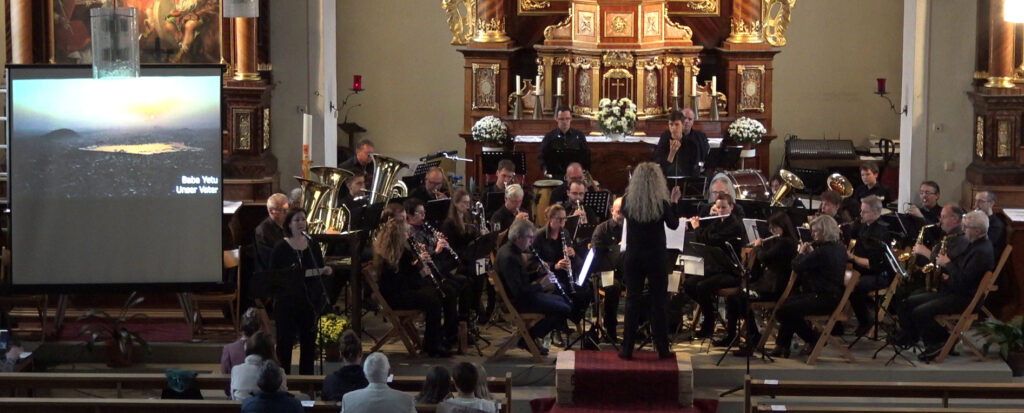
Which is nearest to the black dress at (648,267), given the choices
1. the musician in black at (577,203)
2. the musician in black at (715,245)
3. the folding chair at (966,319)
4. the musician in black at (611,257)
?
the musician in black at (611,257)

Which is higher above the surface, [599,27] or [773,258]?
[599,27]

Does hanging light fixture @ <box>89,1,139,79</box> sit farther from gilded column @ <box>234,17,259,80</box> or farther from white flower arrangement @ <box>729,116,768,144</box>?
white flower arrangement @ <box>729,116,768,144</box>

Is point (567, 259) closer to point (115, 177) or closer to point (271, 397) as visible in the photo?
point (115, 177)

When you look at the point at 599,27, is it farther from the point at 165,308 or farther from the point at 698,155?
the point at 165,308

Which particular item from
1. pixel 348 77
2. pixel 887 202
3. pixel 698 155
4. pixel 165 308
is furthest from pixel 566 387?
pixel 348 77

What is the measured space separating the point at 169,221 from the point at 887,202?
8.00m

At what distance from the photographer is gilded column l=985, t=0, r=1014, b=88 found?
1565 cm

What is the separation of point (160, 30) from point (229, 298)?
3.37m

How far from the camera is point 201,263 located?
12.0 meters

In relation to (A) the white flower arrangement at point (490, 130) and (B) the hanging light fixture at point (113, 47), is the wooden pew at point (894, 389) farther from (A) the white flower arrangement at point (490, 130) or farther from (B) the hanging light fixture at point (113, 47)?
(A) the white flower arrangement at point (490, 130)

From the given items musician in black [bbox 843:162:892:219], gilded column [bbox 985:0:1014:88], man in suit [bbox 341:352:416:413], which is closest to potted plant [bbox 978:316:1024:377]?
musician in black [bbox 843:162:892:219]

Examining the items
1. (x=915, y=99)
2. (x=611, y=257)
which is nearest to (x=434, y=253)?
(x=611, y=257)

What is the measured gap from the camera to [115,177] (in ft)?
38.8

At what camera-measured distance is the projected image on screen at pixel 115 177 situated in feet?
38.3
